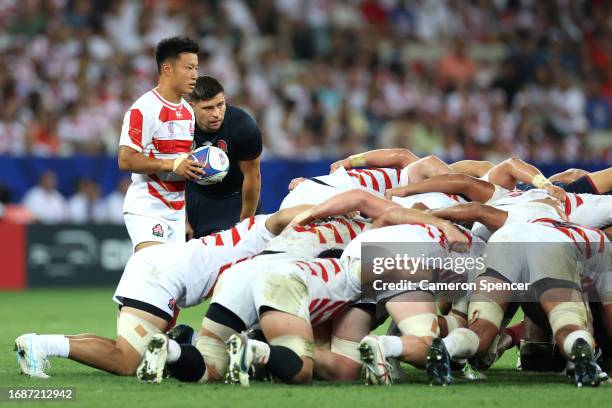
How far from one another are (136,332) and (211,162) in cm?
176

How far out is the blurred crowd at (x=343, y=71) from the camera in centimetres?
1543

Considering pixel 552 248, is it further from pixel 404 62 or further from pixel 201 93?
pixel 404 62

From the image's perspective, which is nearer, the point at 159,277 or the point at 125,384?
the point at 125,384

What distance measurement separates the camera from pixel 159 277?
6789mm

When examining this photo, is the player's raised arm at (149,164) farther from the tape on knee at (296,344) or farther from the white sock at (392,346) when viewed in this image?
the white sock at (392,346)

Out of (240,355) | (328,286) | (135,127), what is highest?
(135,127)

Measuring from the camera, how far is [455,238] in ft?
22.2

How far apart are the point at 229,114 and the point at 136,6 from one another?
27.5ft

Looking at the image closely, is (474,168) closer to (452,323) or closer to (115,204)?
(452,323)

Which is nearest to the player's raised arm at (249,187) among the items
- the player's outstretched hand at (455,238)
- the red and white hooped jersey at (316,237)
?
the red and white hooped jersey at (316,237)

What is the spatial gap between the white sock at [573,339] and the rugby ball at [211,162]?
2964mm

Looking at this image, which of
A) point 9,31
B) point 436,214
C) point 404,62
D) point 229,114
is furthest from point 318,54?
point 436,214

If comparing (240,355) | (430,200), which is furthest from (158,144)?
(240,355)

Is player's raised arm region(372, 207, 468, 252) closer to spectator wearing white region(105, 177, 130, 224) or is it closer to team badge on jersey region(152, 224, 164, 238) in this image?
team badge on jersey region(152, 224, 164, 238)
